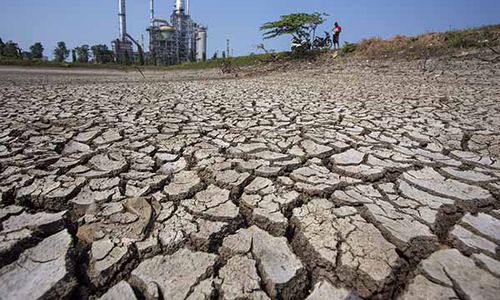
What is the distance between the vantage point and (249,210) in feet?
4.36

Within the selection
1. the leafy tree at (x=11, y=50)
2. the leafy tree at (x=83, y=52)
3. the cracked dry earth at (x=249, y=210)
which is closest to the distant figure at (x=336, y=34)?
the cracked dry earth at (x=249, y=210)

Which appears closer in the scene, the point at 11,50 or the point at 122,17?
the point at 11,50

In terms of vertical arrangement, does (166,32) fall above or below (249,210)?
above

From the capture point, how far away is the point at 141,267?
3.31 feet

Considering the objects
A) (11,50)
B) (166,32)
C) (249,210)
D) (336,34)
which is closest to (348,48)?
(336,34)

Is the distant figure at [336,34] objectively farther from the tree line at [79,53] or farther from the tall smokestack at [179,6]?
the tall smokestack at [179,6]

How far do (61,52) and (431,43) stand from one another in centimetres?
3877

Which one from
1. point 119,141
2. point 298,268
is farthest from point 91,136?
point 298,268

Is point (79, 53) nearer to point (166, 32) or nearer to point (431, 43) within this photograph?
point (166, 32)

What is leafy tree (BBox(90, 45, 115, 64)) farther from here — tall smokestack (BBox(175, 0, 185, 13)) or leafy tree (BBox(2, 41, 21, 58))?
tall smokestack (BBox(175, 0, 185, 13))

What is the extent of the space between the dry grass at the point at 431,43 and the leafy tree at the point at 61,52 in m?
36.2

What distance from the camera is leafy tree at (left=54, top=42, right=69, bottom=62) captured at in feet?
111

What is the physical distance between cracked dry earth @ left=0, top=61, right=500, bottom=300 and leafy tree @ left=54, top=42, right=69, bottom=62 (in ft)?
127

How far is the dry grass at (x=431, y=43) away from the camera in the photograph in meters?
7.74
